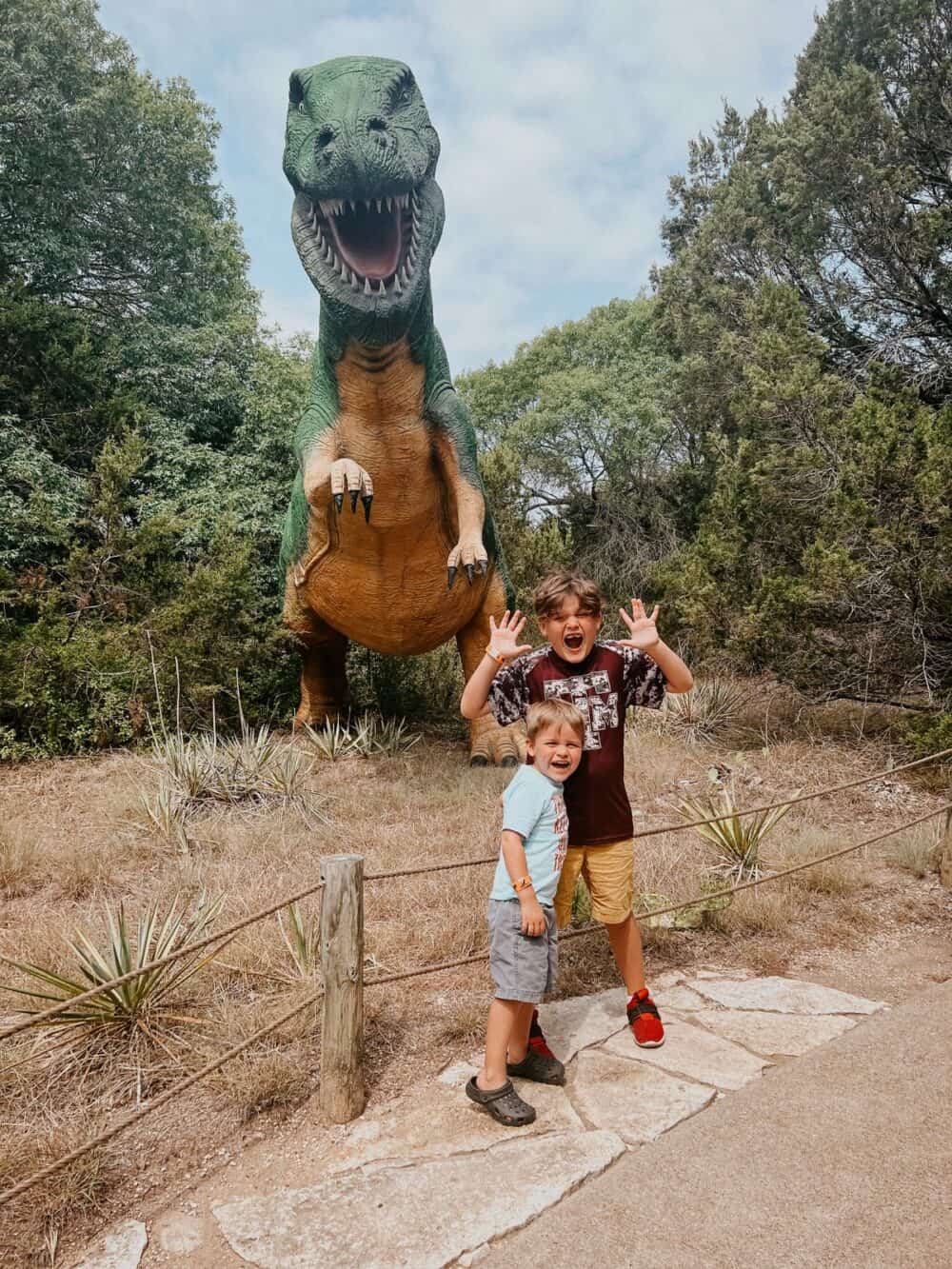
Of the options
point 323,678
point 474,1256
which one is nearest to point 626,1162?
point 474,1256

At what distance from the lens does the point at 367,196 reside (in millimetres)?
4102

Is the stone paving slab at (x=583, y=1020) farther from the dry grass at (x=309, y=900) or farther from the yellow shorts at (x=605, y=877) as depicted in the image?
the yellow shorts at (x=605, y=877)

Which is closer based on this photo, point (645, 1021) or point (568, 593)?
point (568, 593)

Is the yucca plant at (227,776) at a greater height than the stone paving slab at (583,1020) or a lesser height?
greater

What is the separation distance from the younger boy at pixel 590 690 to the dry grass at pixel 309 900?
2.24 ft

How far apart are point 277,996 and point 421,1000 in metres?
0.47

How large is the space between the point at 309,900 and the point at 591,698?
6.08 feet

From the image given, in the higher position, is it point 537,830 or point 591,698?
point 591,698

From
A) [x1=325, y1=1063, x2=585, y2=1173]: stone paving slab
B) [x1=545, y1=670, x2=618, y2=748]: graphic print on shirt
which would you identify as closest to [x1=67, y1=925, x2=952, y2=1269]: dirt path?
[x1=325, y1=1063, x2=585, y2=1173]: stone paving slab

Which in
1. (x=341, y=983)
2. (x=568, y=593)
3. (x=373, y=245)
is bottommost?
(x=341, y=983)

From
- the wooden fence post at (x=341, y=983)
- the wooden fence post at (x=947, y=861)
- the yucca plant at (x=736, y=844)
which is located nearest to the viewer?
the wooden fence post at (x=341, y=983)

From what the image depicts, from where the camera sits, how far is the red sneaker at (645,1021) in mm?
2648

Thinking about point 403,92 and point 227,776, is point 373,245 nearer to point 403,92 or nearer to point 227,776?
point 403,92

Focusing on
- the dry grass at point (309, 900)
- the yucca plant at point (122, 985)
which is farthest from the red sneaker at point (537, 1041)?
the yucca plant at point (122, 985)
